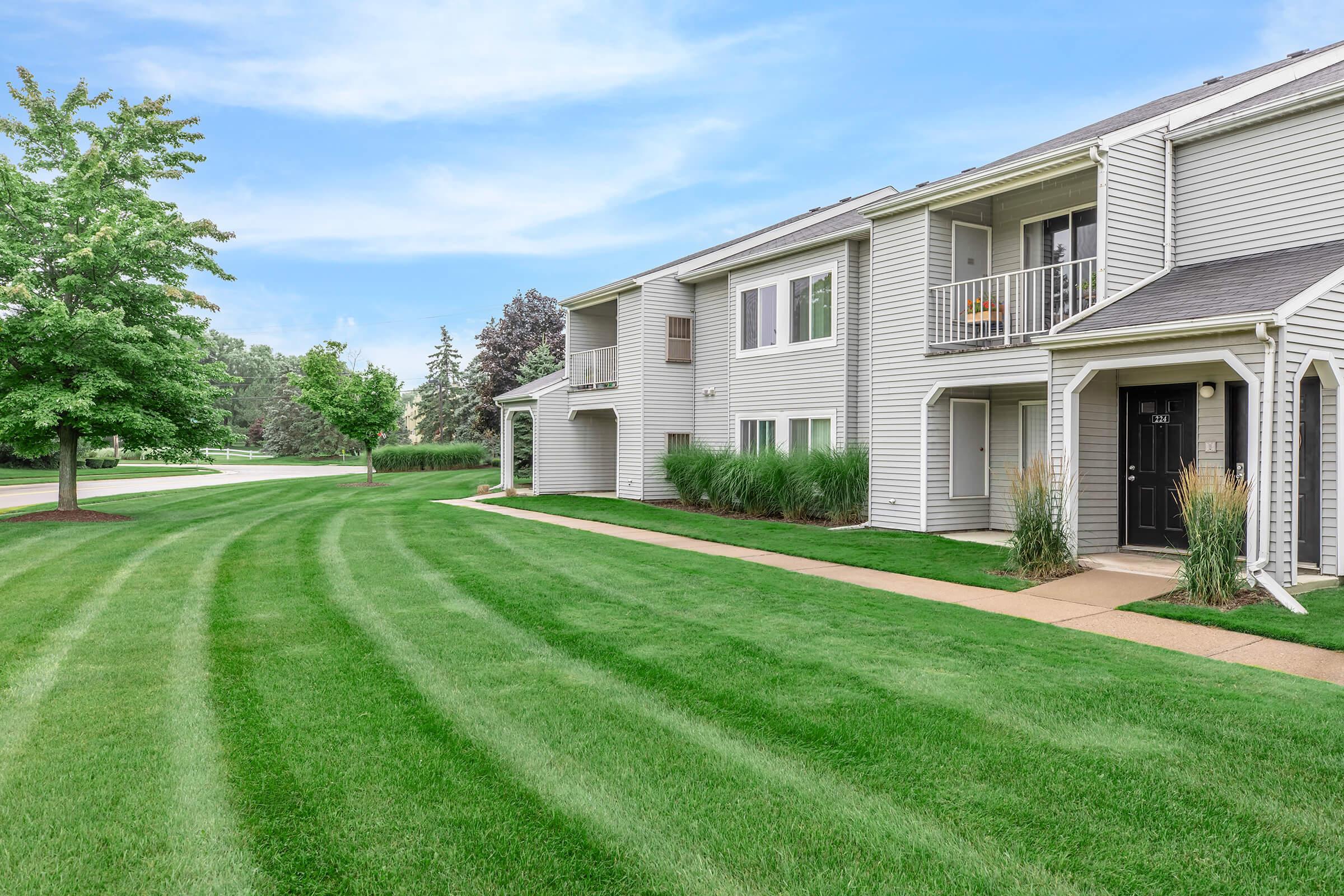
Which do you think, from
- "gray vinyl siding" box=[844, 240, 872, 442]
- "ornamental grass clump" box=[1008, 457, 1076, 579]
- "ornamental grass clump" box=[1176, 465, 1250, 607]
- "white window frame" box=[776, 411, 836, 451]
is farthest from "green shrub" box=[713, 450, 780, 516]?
"ornamental grass clump" box=[1176, 465, 1250, 607]

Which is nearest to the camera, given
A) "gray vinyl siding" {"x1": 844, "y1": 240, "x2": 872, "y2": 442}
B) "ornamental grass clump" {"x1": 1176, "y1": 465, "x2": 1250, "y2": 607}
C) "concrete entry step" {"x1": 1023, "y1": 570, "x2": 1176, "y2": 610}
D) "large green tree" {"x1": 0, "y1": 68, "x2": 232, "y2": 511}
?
"ornamental grass clump" {"x1": 1176, "y1": 465, "x2": 1250, "y2": 607}

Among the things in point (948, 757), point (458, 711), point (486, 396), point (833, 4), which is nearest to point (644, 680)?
point (458, 711)

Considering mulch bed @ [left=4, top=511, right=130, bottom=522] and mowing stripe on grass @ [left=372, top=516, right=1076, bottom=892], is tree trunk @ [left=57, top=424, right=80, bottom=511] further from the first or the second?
mowing stripe on grass @ [left=372, top=516, right=1076, bottom=892]

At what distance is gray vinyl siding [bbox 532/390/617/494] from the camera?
2138 cm

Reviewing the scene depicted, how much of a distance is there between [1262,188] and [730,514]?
9497mm

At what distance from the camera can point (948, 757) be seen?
12.3 feet

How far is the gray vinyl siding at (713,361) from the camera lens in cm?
1803

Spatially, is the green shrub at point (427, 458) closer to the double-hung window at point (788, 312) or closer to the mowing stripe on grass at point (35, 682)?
the double-hung window at point (788, 312)

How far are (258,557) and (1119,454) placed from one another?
35.4 feet

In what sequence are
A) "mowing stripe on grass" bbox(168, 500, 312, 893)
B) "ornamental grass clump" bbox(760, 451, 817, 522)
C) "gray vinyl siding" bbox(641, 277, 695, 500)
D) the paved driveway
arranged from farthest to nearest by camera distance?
the paved driveway, "gray vinyl siding" bbox(641, 277, 695, 500), "ornamental grass clump" bbox(760, 451, 817, 522), "mowing stripe on grass" bbox(168, 500, 312, 893)

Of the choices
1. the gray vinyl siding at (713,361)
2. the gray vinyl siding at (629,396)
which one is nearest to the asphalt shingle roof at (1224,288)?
the gray vinyl siding at (713,361)

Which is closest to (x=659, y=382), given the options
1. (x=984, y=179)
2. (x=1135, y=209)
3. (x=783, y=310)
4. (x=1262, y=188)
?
(x=783, y=310)

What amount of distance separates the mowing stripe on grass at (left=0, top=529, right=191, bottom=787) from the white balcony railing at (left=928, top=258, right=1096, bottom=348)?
1074 centimetres

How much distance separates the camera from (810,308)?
616 inches
